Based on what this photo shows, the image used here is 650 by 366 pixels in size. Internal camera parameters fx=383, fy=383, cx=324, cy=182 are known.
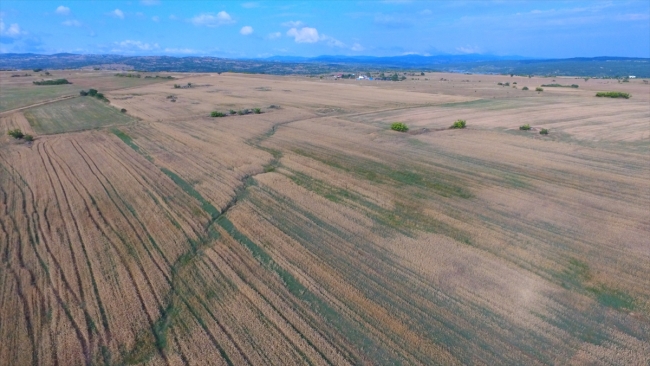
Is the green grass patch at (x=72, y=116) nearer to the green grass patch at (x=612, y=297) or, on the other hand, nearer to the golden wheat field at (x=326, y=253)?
the golden wheat field at (x=326, y=253)

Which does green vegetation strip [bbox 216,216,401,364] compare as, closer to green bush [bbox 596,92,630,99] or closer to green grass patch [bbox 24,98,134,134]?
green grass patch [bbox 24,98,134,134]

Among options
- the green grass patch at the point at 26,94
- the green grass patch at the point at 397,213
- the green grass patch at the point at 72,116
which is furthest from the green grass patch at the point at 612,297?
the green grass patch at the point at 26,94

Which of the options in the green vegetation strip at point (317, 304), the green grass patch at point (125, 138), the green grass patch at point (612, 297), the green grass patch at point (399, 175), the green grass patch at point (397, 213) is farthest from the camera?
the green grass patch at point (125, 138)

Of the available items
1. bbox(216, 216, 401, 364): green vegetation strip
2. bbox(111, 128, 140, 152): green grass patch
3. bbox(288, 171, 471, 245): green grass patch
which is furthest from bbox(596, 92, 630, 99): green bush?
bbox(111, 128, 140, 152): green grass patch

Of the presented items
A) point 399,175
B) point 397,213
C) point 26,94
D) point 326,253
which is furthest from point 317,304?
point 26,94

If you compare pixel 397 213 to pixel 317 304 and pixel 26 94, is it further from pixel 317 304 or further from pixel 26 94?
pixel 26 94

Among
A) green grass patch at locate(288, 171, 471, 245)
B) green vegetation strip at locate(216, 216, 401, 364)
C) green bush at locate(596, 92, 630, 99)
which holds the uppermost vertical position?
green bush at locate(596, 92, 630, 99)
